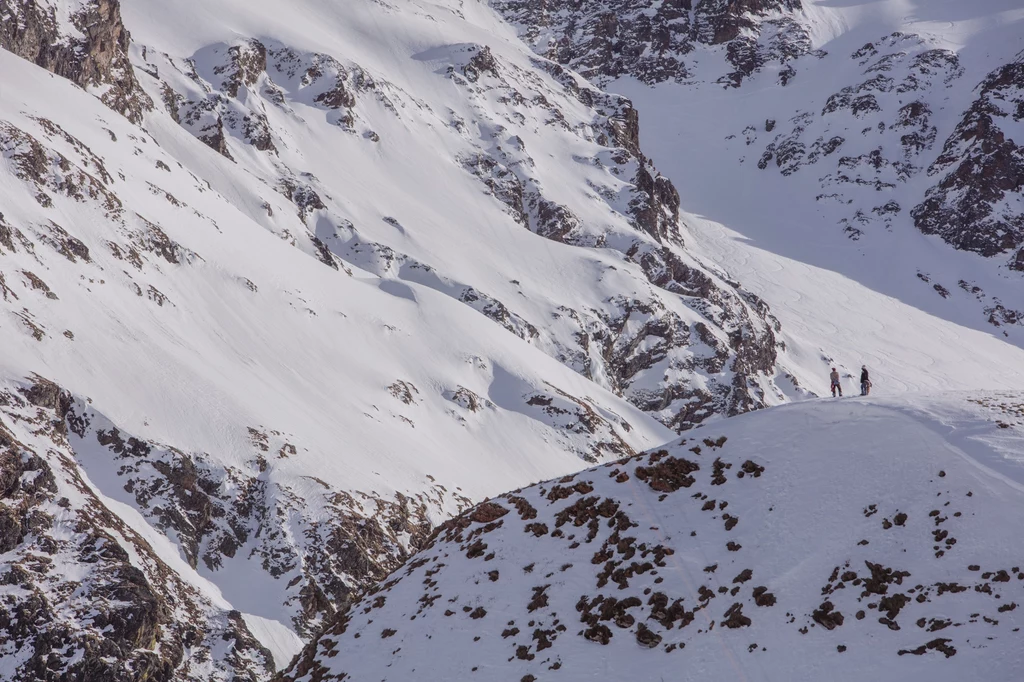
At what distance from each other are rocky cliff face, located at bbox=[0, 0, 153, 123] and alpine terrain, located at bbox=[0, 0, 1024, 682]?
350 mm

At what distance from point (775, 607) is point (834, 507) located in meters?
2.86

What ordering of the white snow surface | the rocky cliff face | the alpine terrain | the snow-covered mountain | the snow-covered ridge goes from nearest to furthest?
1. the alpine terrain
2. the snow-covered ridge
3. the rocky cliff face
4. the white snow surface
5. the snow-covered mountain

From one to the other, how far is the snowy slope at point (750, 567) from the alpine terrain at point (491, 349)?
3.1 inches

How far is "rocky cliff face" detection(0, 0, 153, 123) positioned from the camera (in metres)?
71.1

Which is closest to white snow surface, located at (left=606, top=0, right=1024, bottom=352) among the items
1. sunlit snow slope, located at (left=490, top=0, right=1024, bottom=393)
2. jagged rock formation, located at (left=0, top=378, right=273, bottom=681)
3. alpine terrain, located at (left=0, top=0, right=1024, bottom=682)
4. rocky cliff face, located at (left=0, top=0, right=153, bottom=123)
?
sunlit snow slope, located at (left=490, top=0, right=1024, bottom=393)

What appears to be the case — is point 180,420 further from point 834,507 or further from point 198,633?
point 834,507

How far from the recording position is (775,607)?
15641mm

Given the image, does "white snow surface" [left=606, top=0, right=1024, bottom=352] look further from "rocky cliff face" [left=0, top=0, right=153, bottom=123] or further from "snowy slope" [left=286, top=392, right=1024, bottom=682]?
"snowy slope" [left=286, top=392, right=1024, bottom=682]

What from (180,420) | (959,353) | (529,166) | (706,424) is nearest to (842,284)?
(959,353)

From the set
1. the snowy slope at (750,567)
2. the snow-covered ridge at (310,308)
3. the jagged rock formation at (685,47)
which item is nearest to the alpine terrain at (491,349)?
the snowy slope at (750,567)

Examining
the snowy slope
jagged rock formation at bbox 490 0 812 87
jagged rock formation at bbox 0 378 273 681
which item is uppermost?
jagged rock formation at bbox 490 0 812 87

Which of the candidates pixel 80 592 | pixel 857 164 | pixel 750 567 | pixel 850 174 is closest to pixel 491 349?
pixel 80 592

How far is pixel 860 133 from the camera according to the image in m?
158

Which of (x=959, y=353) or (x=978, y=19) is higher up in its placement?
(x=978, y=19)
